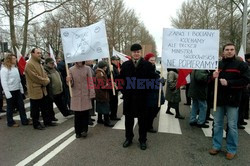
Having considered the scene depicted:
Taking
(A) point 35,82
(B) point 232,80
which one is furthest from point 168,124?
(A) point 35,82

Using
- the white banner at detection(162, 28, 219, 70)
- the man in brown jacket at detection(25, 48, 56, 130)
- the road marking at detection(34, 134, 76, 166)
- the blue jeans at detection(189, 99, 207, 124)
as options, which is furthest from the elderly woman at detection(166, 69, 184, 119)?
the man in brown jacket at detection(25, 48, 56, 130)

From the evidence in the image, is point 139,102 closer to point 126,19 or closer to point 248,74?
point 248,74

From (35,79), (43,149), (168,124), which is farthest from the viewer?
(168,124)

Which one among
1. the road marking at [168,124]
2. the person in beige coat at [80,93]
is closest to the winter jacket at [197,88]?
the road marking at [168,124]

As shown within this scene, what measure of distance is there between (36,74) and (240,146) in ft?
16.0

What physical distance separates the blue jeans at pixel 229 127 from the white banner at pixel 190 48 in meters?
0.89

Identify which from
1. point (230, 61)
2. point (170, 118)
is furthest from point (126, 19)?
point (230, 61)

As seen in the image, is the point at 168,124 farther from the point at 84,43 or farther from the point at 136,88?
the point at 84,43

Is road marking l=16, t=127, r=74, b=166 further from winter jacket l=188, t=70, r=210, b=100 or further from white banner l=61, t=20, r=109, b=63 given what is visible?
winter jacket l=188, t=70, r=210, b=100

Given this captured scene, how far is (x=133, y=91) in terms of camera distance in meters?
4.35

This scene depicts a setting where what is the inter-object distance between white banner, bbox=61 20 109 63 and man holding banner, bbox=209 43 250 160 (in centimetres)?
241

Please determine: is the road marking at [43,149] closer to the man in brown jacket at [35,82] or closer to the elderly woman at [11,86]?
the man in brown jacket at [35,82]

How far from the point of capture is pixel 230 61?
13.0 feet

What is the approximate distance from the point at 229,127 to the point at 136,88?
6.05 feet
